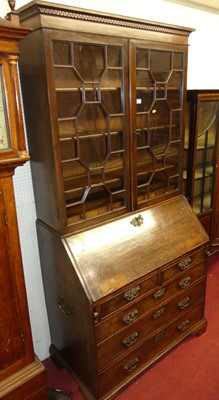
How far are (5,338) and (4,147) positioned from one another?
920mm

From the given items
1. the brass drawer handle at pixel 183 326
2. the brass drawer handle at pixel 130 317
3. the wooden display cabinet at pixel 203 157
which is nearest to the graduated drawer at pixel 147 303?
the brass drawer handle at pixel 130 317

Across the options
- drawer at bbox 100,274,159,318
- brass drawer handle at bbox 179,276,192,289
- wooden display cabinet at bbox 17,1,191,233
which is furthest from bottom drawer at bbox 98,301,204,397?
wooden display cabinet at bbox 17,1,191,233

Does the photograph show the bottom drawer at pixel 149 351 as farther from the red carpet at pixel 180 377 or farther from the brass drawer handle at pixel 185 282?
the brass drawer handle at pixel 185 282

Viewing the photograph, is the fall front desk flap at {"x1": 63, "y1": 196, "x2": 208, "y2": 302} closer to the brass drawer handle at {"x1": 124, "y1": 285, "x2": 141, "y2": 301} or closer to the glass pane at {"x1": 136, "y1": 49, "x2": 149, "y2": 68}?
the brass drawer handle at {"x1": 124, "y1": 285, "x2": 141, "y2": 301}

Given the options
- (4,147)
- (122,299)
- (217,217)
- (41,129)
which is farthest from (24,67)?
(217,217)

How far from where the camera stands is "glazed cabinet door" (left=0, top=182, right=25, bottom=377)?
4.35ft

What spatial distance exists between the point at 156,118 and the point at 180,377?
1586 mm

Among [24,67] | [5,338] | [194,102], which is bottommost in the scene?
[5,338]

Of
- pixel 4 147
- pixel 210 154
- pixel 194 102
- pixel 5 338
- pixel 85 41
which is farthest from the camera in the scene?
pixel 210 154

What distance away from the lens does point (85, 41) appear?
1.32 meters

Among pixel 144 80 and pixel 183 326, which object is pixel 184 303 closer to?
pixel 183 326

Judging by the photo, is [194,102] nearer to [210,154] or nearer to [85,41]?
[210,154]

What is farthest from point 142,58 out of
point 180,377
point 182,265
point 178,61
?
point 180,377

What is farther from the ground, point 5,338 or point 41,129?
point 41,129
